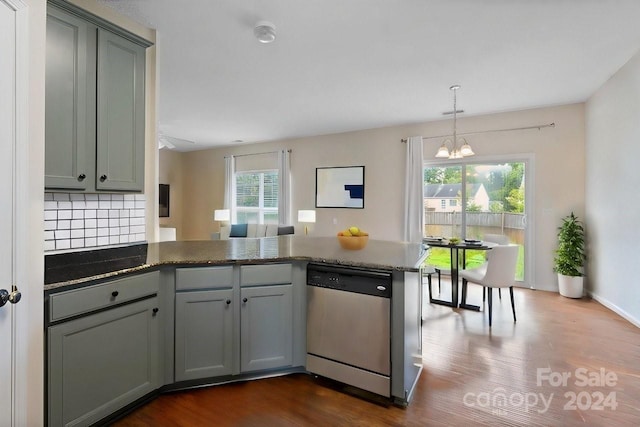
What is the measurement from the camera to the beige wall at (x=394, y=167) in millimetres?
4617

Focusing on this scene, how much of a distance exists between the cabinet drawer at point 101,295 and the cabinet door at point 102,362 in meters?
0.05

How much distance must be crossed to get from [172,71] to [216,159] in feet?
15.8

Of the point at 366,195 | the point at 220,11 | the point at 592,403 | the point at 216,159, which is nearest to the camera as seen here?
the point at 592,403

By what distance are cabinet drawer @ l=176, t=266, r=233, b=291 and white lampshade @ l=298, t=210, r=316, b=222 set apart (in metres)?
4.53

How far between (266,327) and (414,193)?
13.5 ft

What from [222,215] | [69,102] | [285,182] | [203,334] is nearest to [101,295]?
[203,334]

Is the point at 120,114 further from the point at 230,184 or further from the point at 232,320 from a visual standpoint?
the point at 230,184

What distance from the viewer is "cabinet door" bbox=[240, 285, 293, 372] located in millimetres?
2135

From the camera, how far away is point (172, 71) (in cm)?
351

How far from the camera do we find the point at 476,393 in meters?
2.08

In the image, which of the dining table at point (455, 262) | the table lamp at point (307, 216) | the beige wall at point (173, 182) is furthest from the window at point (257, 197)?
the dining table at point (455, 262)

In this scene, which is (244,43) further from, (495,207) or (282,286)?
(495,207)

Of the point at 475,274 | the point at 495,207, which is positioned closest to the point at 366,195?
the point at 495,207

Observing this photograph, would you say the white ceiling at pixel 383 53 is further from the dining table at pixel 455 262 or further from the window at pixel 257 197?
the window at pixel 257 197
